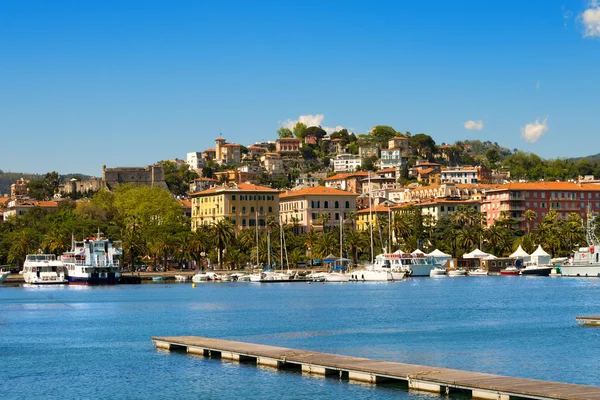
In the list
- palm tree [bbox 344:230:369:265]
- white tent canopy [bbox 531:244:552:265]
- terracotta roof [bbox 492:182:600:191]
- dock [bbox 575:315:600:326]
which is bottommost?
dock [bbox 575:315:600:326]

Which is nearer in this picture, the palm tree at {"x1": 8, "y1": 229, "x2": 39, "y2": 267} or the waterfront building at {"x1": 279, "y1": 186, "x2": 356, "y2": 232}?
the palm tree at {"x1": 8, "y1": 229, "x2": 39, "y2": 267}

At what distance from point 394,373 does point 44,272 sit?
108145 mm

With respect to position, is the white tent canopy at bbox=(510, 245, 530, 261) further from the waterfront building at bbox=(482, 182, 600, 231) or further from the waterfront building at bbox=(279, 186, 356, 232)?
the waterfront building at bbox=(279, 186, 356, 232)

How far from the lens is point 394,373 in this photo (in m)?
38.0

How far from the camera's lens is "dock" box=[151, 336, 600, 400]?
33375 mm

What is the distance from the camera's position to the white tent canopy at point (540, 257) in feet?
481

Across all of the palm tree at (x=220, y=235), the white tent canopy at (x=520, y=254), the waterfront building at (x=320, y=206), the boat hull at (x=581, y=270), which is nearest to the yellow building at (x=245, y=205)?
the waterfront building at (x=320, y=206)

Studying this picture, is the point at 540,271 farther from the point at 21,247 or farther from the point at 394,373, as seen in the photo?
the point at 394,373

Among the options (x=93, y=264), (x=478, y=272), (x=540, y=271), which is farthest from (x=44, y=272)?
(x=540, y=271)

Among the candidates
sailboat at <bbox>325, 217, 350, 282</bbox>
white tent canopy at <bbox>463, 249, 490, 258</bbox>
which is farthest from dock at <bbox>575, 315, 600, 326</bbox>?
white tent canopy at <bbox>463, 249, 490, 258</bbox>

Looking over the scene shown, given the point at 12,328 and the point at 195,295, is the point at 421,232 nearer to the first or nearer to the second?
the point at 195,295

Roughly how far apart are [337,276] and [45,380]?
91.8 meters

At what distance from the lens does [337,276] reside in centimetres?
13325

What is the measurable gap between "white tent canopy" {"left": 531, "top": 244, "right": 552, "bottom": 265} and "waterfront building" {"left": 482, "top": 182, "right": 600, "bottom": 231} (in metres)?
38.8
